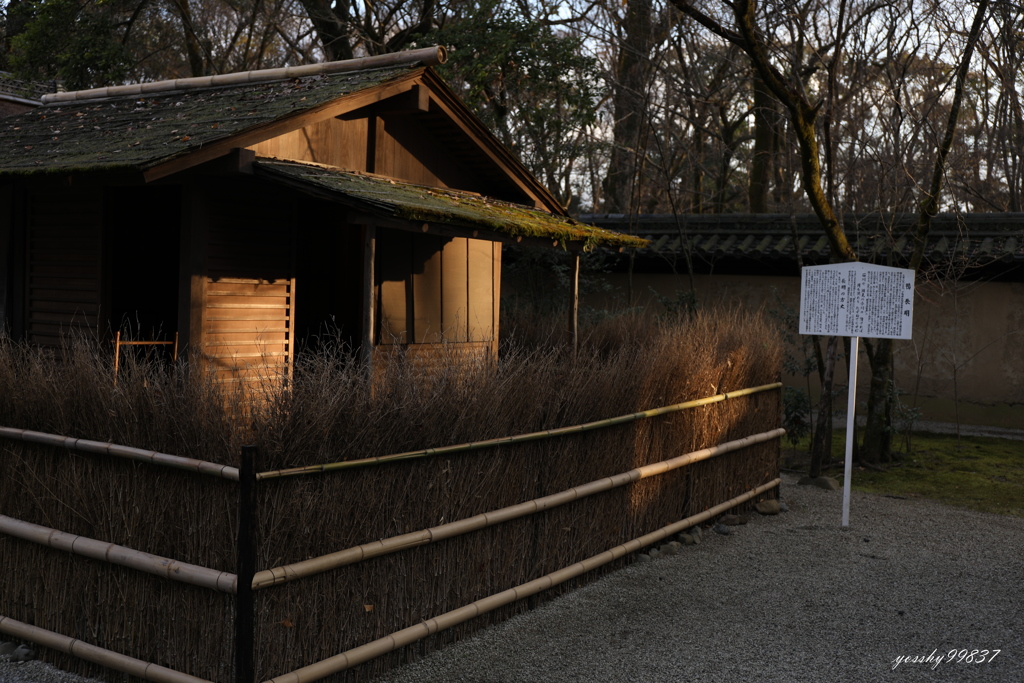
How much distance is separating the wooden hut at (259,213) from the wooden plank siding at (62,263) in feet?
0.05

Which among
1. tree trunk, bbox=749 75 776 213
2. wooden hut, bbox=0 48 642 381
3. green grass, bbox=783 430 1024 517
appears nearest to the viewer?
wooden hut, bbox=0 48 642 381

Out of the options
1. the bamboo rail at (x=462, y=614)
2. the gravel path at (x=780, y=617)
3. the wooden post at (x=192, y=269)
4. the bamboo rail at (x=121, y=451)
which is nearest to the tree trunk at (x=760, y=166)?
the gravel path at (x=780, y=617)

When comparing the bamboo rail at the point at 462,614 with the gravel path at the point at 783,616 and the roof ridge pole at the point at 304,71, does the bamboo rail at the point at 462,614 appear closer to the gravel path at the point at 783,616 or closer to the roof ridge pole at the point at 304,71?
the gravel path at the point at 783,616

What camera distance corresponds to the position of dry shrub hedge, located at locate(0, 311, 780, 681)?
12.2ft

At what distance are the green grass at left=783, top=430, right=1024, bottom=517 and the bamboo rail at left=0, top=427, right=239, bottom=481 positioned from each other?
7.28 m

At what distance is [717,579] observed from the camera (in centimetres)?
600

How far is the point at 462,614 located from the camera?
15.1 feet

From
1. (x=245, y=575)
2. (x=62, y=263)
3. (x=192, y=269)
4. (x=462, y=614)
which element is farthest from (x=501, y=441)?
(x=62, y=263)

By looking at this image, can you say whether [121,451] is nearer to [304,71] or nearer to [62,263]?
[62,263]

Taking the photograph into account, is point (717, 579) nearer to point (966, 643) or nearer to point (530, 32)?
point (966, 643)

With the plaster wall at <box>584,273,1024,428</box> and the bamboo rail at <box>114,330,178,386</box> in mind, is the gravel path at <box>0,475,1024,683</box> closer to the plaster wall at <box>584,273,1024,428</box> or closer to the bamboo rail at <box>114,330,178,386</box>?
the bamboo rail at <box>114,330,178,386</box>

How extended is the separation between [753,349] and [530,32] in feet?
23.1

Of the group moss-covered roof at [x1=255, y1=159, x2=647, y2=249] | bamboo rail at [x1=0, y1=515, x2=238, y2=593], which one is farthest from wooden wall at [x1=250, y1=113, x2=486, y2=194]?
bamboo rail at [x1=0, y1=515, x2=238, y2=593]

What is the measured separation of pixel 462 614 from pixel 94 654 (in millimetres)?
1716
